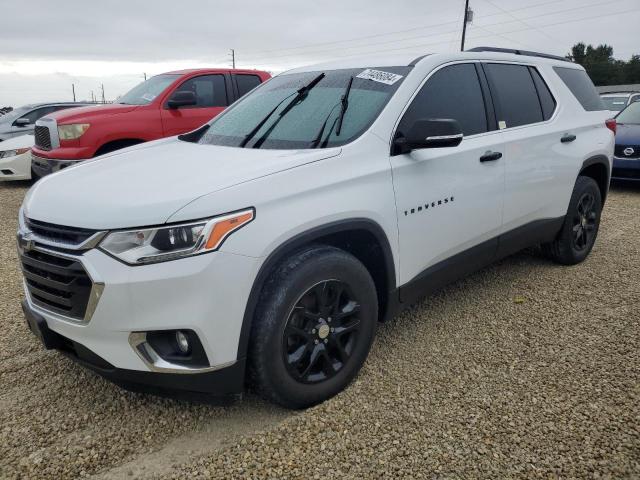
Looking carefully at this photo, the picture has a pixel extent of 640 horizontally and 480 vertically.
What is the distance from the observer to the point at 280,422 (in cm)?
253

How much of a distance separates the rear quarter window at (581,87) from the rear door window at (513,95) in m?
0.61

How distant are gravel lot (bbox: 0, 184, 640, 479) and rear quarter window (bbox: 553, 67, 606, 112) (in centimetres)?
197

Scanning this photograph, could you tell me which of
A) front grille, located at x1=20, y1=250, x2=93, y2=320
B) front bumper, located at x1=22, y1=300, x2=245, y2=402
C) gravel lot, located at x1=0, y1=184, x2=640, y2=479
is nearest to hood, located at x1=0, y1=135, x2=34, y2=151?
gravel lot, located at x1=0, y1=184, x2=640, y2=479

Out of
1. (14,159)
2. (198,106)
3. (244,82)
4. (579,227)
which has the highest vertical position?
(244,82)

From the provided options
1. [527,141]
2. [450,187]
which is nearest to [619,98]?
[527,141]

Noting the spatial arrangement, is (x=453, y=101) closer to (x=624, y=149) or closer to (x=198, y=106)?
(x=198, y=106)

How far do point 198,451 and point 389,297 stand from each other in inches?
49.4

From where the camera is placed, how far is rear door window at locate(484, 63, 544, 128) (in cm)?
364

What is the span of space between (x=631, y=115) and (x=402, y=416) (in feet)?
29.7

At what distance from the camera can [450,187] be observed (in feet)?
10.2

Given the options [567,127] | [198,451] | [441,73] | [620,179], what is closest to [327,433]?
[198,451]

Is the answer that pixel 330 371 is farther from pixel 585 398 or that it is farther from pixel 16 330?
pixel 16 330

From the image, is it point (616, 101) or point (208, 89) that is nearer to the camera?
point (208, 89)

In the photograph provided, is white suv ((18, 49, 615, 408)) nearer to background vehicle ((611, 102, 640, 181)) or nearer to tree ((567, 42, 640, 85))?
background vehicle ((611, 102, 640, 181))
